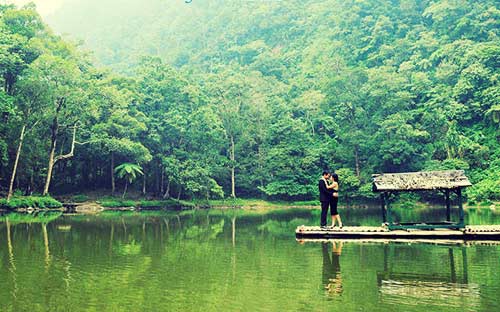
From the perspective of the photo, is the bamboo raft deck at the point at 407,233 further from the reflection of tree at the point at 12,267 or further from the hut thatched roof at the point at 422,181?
the reflection of tree at the point at 12,267

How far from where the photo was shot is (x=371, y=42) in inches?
2813

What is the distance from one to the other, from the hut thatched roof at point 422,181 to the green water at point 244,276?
2.59 metres

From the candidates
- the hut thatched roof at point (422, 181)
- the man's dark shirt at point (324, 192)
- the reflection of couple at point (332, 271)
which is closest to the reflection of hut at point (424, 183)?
the hut thatched roof at point (422, 181)

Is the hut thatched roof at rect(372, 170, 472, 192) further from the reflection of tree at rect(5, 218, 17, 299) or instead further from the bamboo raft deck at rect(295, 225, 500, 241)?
the reflection of tree at rect(5, 218, 17, 299)

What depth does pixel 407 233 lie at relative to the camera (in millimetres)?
16500

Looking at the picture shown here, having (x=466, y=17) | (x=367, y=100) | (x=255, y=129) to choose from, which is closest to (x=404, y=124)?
(x=367, y=100)

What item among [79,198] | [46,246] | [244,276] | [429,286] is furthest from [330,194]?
[79,198]

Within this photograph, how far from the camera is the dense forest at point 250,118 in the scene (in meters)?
40.2

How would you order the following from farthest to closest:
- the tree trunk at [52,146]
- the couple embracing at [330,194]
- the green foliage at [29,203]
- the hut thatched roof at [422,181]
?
the tree trunk at [52,146], the green foliage at [29,203], the couple embracing at [330,194], the hut thatched roof at [422,181]

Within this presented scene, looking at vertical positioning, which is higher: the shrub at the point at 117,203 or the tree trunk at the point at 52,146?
the tree trunk at the point at 52,146

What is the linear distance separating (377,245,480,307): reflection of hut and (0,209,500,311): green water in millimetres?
18

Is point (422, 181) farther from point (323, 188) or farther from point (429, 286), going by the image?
point (429, 286)

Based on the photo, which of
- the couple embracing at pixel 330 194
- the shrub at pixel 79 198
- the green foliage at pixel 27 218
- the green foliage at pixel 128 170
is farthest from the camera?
the shrub at pixel 79 198

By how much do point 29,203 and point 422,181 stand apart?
3016 cm
